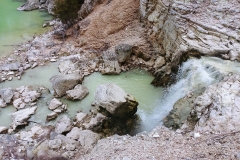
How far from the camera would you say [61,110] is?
7.97 m

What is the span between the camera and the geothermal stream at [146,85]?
22.5 feet

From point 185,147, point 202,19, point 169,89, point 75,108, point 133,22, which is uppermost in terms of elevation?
point 202,19

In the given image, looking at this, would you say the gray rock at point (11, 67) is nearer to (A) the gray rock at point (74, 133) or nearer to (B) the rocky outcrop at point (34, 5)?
(A) the gray rock at point (74, 133)

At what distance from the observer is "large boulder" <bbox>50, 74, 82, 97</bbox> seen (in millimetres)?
8586

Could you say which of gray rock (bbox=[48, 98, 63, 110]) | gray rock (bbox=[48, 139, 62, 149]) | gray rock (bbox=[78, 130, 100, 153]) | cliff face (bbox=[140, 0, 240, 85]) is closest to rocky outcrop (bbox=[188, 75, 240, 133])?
cliff face (bbox=[140, 0, 240, 85])

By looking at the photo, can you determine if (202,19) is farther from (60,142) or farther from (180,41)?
(60,142)

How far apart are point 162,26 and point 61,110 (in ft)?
16.7

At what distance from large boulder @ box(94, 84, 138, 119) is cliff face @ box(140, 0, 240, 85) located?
2.16 metres

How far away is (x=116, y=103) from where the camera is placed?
22.0 feet

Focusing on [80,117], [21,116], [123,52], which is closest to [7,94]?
[21,116]

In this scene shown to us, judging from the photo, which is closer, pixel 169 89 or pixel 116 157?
pixel 116 157

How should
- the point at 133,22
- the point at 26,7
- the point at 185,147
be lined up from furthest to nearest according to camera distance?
the point at 26,7
the point at 133,22
the point at 185,147

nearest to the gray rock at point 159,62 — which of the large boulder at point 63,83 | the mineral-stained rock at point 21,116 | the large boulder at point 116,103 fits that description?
the large boulder at point 116,103

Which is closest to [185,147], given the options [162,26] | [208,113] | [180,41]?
[208,113]
